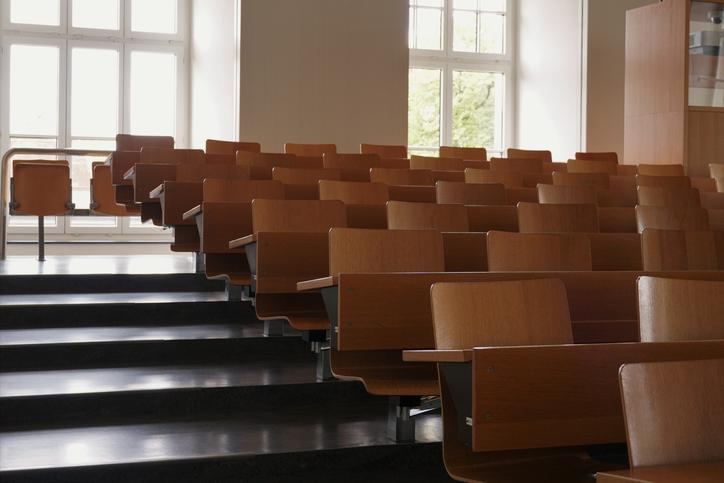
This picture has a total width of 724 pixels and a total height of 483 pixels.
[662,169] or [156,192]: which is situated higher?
[662,169]

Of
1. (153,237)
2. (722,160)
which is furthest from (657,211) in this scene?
(153,237)

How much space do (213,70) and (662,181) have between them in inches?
125

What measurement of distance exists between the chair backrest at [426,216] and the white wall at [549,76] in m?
3.56

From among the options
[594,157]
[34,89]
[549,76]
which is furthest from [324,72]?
[34,89]

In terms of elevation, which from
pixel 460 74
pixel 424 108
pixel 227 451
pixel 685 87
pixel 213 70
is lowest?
pixel 227 451

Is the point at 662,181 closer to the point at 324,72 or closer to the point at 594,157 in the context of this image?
the point at 594,157

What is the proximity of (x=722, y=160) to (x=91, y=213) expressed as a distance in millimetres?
3317

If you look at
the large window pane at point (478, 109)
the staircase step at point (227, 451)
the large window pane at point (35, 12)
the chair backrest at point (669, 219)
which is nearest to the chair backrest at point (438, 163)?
the chair backrest at point (669, 219)

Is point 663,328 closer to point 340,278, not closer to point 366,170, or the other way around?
point 340,278

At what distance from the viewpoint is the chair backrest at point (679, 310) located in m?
1.55

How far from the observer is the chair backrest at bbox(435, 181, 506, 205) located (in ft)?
10.3

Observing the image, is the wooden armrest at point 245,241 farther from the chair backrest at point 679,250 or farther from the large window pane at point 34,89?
the large window pane at point 34,89

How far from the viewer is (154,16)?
21.5ft

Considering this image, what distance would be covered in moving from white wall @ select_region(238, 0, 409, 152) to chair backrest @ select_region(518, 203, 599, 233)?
2829 mm
